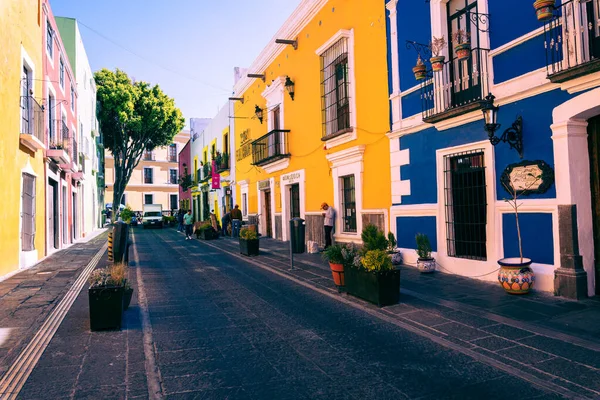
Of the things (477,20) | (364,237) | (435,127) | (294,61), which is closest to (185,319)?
(364,237)

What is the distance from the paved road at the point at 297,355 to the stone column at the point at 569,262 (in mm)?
2800

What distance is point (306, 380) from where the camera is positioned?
12.1ft

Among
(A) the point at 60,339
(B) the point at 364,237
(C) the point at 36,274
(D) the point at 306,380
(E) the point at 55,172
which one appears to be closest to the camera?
(D) the point at 306,380

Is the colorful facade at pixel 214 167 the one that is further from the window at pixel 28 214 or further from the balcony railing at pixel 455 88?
the balcony railing at pixel 455 88

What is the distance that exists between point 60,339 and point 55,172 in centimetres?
1314

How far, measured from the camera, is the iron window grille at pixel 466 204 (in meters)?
8.10

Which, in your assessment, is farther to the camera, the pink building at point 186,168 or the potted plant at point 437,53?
the pink building at point 186,168

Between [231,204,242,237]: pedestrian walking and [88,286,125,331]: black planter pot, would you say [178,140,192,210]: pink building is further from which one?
[88,286,125,331]: black planter pot

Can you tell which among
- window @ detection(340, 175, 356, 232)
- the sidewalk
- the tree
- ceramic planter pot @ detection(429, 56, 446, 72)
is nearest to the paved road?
the sidewalk

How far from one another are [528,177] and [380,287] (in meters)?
3.02

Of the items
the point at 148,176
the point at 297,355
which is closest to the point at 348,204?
the point at 297,355

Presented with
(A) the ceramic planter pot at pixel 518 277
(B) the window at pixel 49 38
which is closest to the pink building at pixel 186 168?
(B) the window at pixel 49 38

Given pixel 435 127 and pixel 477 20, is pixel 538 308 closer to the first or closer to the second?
pixel 435 127

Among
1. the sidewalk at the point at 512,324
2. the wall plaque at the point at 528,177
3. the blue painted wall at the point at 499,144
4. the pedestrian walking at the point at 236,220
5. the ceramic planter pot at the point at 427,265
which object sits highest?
the blue painted wall at the point at 499,144
